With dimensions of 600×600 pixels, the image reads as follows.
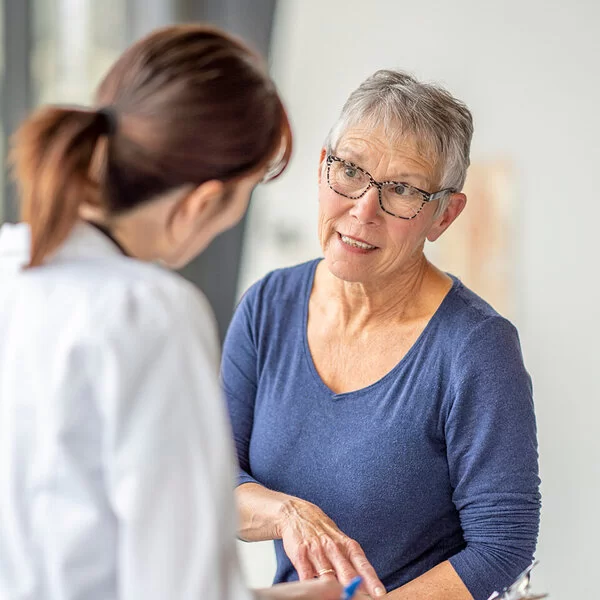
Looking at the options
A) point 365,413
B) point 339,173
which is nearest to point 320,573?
point 365,413

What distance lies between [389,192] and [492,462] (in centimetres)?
51

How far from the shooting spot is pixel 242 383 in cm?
182

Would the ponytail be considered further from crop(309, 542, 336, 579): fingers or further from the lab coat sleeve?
crop(309, 542, 336, 579): fingers

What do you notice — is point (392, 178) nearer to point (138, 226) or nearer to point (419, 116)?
point (419, 116)

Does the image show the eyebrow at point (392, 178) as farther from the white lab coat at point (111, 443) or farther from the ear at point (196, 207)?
the white lab coat at point (111, 443)

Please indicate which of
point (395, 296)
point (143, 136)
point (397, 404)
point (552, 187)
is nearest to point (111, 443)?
point (143, 136)

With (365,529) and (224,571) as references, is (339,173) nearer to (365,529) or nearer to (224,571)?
(365,529)

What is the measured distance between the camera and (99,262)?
957 mm

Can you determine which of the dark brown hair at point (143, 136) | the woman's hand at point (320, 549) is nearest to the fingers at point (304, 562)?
the woman's hand at point (320, 549)

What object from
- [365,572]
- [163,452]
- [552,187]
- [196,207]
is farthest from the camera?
[552,187]

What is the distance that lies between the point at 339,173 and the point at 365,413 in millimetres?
444

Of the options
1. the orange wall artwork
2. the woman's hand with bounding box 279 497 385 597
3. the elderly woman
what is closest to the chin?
the elderly woman

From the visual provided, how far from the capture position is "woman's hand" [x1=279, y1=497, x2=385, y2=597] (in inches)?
57.5

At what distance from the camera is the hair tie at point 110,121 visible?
3.21 ft
